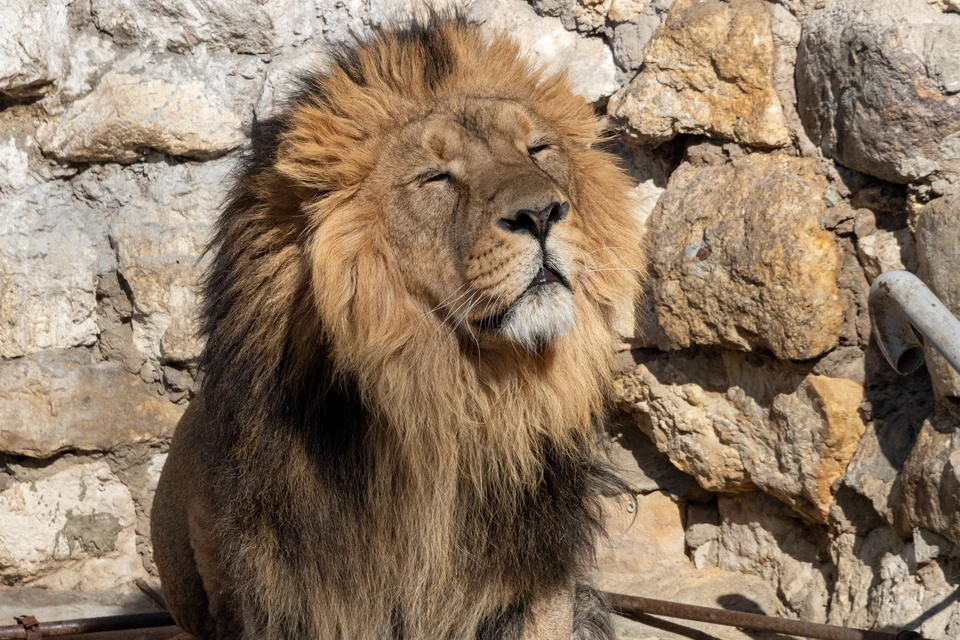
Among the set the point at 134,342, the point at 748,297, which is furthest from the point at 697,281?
the point at 134,342

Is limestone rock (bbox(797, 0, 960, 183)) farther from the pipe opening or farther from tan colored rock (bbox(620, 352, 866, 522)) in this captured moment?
the pipe opening

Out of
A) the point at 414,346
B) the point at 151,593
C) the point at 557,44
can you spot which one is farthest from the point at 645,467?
the point at 414,346

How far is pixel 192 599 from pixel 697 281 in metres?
1.90

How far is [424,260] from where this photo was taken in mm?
2176

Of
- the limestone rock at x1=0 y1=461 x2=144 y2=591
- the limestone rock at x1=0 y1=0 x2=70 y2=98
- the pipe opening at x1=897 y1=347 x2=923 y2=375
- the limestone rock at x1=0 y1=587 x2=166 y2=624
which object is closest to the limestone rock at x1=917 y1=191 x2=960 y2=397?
the pipe opening at x1=897 y1=347 x2=923 y2=375

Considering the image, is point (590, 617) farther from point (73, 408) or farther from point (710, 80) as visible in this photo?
point (73, 408)

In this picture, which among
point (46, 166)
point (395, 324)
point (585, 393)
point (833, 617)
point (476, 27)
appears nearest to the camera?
point (395, 324)

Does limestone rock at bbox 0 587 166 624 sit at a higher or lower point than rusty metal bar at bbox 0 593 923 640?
lower

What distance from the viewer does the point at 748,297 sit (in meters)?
3.49

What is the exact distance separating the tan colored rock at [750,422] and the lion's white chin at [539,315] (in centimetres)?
166

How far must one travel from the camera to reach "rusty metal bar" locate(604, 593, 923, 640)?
2.89 metres

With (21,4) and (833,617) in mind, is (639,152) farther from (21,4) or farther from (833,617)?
(21,4)

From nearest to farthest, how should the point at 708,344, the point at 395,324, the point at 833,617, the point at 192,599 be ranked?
the point at 395,324, the point at 192,599, the point at 833,617, the point at 708,344

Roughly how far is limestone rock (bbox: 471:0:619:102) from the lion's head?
146cm
